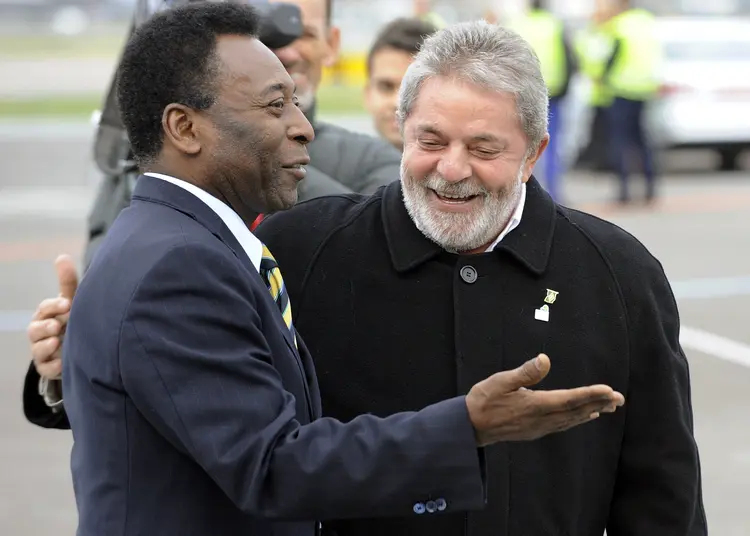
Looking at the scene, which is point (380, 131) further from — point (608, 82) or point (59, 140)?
point (59, 140)

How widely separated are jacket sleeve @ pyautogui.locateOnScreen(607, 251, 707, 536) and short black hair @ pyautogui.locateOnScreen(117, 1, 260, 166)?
0.99m

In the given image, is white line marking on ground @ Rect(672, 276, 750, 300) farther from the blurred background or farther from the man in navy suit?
the man in navy suit

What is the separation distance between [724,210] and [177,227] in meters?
11.9

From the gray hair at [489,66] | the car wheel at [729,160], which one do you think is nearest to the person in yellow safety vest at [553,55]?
the car wheel at [729,160]

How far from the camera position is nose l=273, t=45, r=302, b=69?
4293 mm

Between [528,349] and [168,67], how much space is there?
3.10 ft

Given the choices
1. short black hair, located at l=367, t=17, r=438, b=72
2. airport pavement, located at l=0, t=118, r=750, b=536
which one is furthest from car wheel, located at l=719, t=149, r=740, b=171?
short black hair, located at l=367, t=17, r=438, b=72

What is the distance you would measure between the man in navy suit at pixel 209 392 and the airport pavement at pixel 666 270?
365 centimetres

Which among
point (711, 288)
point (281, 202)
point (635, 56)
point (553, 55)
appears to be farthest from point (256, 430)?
point (635, 56)

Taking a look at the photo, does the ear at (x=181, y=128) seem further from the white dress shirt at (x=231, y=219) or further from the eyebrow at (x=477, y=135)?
the eyebrow at (x=477, y=135)

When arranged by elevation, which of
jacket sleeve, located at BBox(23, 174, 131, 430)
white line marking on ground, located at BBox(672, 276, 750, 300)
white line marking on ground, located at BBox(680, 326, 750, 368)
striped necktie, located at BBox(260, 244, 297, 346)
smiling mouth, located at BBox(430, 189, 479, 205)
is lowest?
white line marking on ground, located at BBox(672, 276, 750, 300)

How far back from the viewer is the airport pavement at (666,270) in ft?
20.0

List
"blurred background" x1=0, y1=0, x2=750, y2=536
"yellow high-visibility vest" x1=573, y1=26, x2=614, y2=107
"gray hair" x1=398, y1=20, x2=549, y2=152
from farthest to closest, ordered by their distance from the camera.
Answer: "yellow high-visibility vest" x1=573, y1=26, x2=614, y2=107, "blurred background" x1=0, y1=0, x2=750, y2=536, "gray hair" x1=398, y1=20, x2=549, y2=152

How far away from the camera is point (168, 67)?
2.29 m
